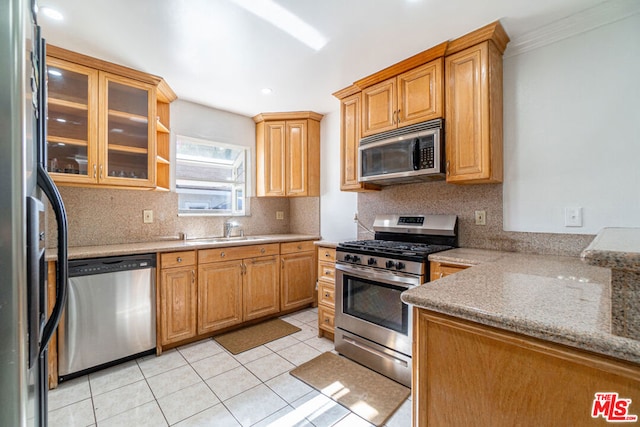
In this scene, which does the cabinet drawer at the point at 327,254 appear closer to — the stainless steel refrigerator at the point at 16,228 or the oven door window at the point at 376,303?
the oven door window at the point at 376,303

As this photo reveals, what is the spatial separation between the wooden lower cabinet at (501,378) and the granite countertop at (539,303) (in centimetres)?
5

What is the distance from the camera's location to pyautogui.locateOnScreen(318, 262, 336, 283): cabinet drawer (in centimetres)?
267

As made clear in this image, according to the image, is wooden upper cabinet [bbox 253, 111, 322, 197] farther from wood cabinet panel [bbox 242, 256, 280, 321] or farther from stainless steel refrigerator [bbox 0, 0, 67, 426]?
stainless steel refrigerator [bbox 0, 0, 67, 426]

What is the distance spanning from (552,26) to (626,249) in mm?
1967

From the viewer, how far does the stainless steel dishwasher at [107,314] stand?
1.97 m

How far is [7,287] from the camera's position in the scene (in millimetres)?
556

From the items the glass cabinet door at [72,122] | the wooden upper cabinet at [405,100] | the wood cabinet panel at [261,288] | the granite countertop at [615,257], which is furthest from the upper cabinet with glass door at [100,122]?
the granite countertop at [615,257]

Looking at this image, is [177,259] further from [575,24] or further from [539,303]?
[575,24]

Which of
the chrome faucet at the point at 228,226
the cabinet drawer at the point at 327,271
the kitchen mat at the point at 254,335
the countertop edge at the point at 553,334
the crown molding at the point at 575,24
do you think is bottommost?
the kitchen mat at the point at 254,335

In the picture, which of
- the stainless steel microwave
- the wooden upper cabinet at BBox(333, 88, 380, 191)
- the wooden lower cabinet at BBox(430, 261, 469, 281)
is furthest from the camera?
the wooden upper cabinet at BBox(333, 88, 380, 191)

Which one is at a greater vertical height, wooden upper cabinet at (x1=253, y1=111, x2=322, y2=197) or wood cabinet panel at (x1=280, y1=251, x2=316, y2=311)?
wooden upper cabinet at (x1=253, y1=111, x2=322, y2=197)

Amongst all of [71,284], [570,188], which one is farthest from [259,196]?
[570,188]

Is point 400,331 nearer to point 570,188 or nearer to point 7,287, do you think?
point 570,188

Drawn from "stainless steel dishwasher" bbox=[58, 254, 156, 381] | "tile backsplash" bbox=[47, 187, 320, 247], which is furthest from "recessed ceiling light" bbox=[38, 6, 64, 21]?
"stainless steel dishwasher" bbox=[58, 254, 156, 381]
